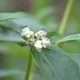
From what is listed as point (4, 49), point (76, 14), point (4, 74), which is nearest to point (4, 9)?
point (76, 14)

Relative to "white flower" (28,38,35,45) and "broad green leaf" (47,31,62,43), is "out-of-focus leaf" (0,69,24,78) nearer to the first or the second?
"broad green leaf" (47,31,62,43)

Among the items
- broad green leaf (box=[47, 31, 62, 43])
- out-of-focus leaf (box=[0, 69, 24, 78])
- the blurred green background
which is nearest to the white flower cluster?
broad green leaf (box=[47, 31, 62, 43])

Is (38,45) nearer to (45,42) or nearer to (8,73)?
(45,42)

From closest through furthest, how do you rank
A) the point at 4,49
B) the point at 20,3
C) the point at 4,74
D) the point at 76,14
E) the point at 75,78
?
the point at 75,78 → the point at 4,74 → the point at 4,49 → the point at 76,14 → the point at 20,3

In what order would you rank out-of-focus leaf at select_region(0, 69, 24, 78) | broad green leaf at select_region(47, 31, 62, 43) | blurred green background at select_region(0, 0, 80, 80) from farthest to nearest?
blurred green background at select_region(0, 0, 80, 80) < out-of-focus leaf at select_region(0, 69, 24, 78) < broad green leaf at select_region(47, 31, 62, 43)

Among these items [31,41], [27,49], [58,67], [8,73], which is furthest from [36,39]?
[27,49]

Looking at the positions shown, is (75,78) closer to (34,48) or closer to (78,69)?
(78,69)

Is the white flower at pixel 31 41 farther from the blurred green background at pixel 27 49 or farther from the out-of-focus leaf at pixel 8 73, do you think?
the out-of-focus leaf at pixel 8 73

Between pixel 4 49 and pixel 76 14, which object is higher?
pixel 76 14
